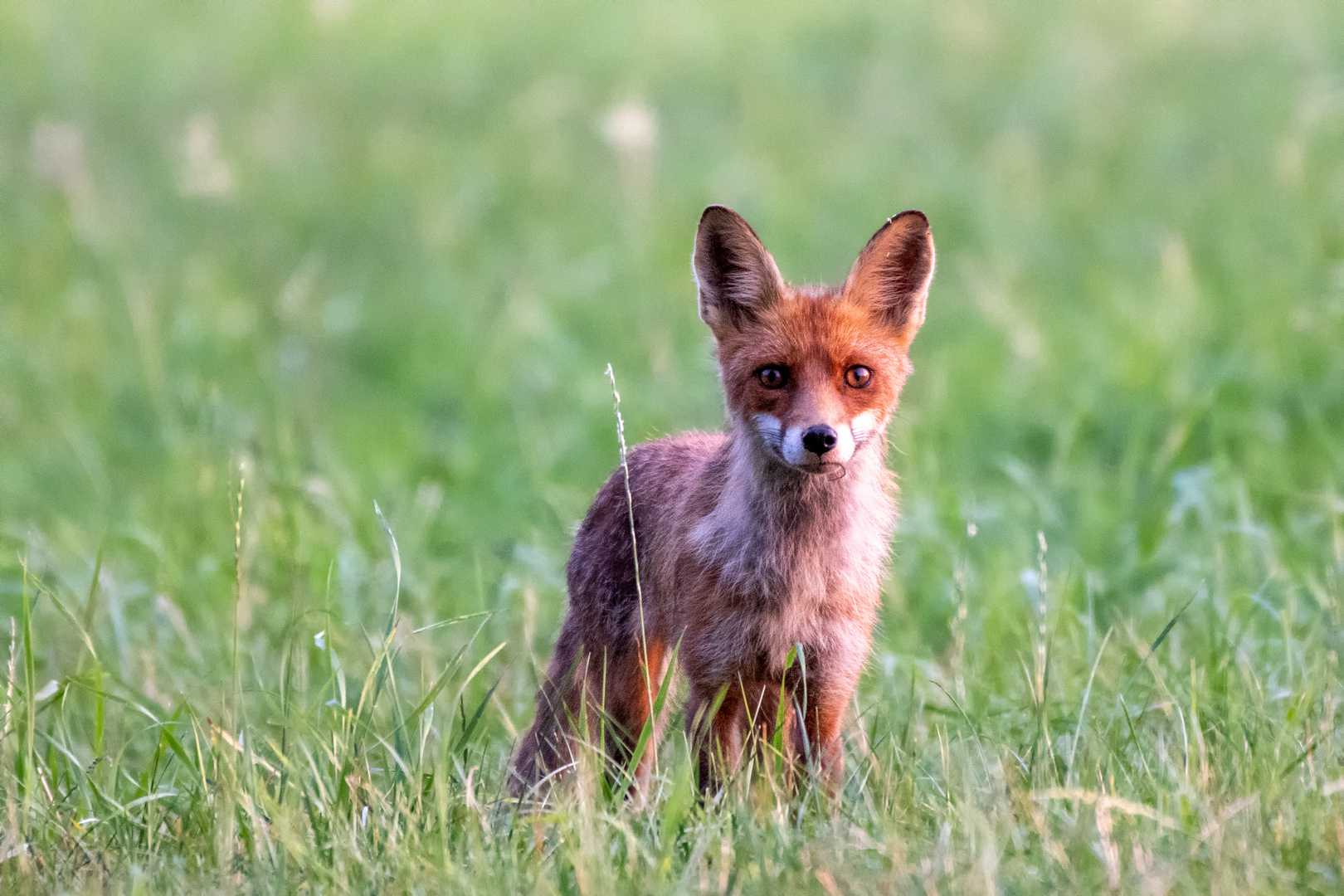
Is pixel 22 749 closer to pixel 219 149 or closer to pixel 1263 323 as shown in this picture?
pixel 1263 323

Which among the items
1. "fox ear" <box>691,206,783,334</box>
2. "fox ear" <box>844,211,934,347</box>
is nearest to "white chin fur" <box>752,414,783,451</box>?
"fox ear" <box>691,206,783,334</box>

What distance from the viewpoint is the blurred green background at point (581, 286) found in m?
5.81

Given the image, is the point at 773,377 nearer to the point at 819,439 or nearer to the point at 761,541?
the point at 819,439

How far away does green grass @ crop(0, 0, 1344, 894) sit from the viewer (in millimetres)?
3174

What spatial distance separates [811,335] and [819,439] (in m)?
0.38

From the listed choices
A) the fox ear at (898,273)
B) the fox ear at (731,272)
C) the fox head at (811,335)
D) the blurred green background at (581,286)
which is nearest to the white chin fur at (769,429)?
the fox head at (811,335)

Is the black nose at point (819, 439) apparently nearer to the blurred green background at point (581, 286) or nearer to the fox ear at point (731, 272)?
the fox ear at point (731, 272)

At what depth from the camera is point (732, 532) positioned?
12.1 feet

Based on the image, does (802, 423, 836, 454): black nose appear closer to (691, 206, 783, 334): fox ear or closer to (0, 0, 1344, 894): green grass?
(691, 206, 783, 334): fox ear

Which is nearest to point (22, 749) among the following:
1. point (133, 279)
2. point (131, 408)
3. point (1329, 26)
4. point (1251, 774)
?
point (1251, 774)

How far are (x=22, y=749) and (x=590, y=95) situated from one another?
9839 millimetres

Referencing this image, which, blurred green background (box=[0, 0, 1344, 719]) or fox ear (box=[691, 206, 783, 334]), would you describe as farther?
blurred green background (box=[0, 0, 1344, 719])

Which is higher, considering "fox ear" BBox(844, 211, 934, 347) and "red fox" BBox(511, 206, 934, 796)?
"fox ear" BBox(844, 211, 934, 347)

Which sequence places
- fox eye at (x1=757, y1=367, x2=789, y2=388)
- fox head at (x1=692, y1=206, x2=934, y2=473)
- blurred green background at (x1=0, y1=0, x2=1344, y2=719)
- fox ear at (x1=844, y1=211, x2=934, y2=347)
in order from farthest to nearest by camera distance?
blurred green background at (x1=0, y1=0, x2=1344, y2=719) < fox ear at (x1=844, y1=211, x2=934, y2=347) < fox eye at (x1=757, y1=367, x2=789, y2=388) < fox head at (x1=692, y1=206, x2=934, y2=473)
